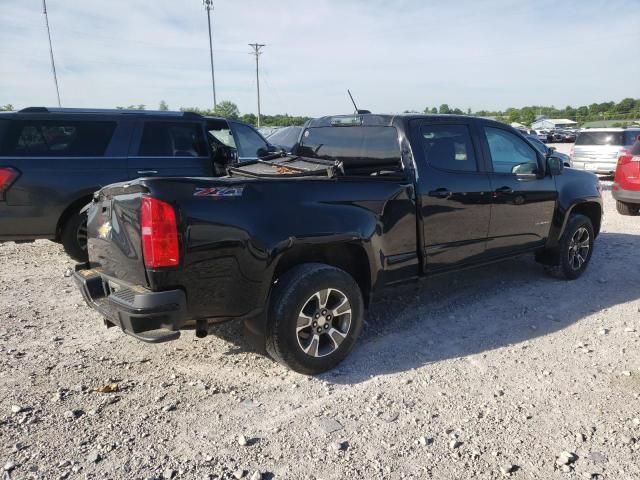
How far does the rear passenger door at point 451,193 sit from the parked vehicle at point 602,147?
11911 mm

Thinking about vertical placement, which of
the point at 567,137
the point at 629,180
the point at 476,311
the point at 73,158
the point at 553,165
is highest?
the point at 73,158

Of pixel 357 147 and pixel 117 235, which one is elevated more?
pixel 357 147

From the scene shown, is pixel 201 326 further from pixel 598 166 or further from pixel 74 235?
pixel 598 166

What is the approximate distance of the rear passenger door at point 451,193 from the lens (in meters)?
4.24

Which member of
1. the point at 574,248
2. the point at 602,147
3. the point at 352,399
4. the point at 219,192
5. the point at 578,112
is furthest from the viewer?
the point at 578,112

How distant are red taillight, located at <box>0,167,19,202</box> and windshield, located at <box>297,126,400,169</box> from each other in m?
3.01

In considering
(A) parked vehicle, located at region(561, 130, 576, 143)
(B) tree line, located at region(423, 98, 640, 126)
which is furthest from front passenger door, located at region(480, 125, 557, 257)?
(B) tree line, located at region(423, 98, 640, 126)

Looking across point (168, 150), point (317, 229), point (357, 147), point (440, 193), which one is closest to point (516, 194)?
point (440, 193)

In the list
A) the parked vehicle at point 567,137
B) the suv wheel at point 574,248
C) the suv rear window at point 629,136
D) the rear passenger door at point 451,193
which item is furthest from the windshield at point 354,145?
the parked vehicle at point 567,137

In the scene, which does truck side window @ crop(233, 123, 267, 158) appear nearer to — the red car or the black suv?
the black suv

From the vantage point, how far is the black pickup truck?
9.72 ft

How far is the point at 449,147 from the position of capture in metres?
4.57

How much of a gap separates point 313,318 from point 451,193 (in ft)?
5.65

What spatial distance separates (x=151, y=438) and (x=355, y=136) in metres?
3.01
